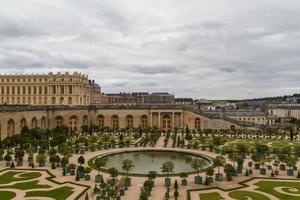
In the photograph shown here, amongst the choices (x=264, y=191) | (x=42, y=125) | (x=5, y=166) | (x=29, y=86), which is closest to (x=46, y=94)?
(x=29, y=86)

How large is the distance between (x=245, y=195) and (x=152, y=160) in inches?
710

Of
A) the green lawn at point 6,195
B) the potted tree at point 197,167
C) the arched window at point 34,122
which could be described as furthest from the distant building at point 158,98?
the green lawn at point 6,195

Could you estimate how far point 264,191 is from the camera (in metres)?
30.1

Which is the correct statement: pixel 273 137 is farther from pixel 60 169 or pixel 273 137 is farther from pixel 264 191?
pixel 60 169

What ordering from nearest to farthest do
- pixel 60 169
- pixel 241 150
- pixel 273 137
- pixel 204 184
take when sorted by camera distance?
1. pixel 204 184
2. pixel 60 169
3. pixel 241 150
4. pixel 273 137

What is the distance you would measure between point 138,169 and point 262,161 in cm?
1359

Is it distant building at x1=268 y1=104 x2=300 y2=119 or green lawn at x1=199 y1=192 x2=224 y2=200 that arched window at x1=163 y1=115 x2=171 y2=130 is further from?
distant building at x1=268 y1=104 x2=300 y2=119

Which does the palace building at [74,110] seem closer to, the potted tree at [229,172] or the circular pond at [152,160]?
the circular pond at [152,160]

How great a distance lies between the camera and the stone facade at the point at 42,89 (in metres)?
86.5

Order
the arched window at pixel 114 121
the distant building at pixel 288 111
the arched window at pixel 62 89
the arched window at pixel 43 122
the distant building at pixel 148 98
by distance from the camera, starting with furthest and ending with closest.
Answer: the distant building at pixel 148 98 → the distant building at pixel 288 111 → the arched window at pixel 62 89 → the arched window at pixel 114 121 → the arched window at pixel 43 122

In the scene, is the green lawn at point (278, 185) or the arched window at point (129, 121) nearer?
the green lawn at point (278, 185)

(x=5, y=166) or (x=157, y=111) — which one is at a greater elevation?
(x=157, y=111)

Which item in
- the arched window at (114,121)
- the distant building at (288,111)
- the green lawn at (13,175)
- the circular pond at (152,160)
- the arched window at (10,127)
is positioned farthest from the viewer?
the distant building at (288,111)

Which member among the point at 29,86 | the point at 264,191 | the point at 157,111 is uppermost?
the point at 29,86
